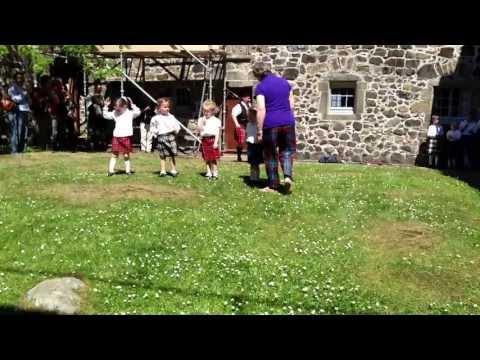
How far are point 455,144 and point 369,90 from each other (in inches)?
135

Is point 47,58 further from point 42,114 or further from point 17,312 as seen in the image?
point 17,312

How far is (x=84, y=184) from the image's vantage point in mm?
9766

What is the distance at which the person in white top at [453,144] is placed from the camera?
50.6 ft

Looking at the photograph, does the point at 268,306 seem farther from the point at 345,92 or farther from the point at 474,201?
the point at 345,92

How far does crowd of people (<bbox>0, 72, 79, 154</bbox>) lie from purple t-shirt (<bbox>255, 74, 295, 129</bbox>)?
362 inches

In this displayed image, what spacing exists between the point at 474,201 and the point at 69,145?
1422 cm

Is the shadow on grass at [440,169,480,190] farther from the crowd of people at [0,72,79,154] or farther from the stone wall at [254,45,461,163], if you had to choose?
the crowd of people at [0,72,79,154]

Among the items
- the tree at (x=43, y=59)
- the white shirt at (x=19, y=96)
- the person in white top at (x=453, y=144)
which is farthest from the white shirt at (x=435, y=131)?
the white shirt at (x=19, y=96)

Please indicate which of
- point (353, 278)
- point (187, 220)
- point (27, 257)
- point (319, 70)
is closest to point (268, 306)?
point (353, 278)

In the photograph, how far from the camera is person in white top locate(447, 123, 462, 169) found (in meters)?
15.4

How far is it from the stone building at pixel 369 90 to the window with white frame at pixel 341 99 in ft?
0.12

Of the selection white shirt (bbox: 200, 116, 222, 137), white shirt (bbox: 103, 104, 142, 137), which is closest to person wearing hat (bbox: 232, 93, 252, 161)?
white shirt (bbox: 200, 116, 222, 137)

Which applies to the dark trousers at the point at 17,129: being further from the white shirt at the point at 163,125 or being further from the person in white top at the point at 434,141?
the person in white top at the point at 434,141
